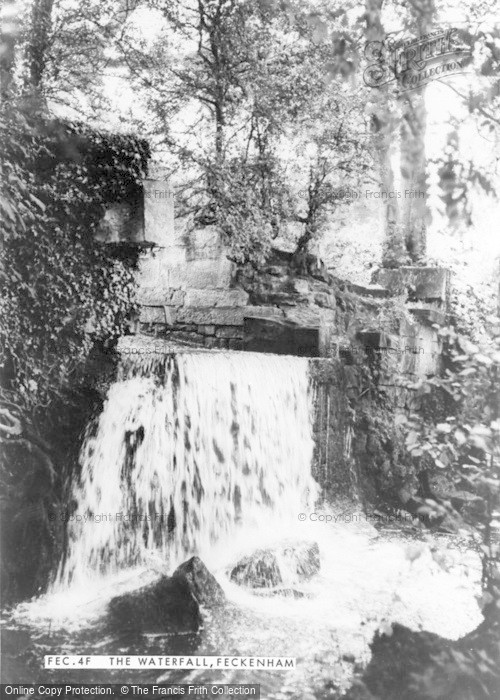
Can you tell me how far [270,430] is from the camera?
455cm

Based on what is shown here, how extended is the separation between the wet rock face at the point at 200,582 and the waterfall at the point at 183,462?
0.48 meters

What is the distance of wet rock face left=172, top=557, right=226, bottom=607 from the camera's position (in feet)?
10.3

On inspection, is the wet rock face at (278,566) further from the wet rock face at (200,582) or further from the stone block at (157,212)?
the stone block at (157,212)

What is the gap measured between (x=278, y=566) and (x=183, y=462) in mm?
979

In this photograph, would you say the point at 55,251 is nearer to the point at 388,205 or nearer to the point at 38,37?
the point at 38,37

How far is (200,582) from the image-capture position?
3.19 metres

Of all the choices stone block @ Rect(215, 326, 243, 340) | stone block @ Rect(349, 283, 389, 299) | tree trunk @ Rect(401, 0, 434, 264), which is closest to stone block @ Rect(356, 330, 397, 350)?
stone block @ Rect(349, 283, 389, 299)

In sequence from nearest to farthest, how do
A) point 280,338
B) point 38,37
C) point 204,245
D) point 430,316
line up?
point 38,37 → point 430,316 → point 280,338 → point 204,245

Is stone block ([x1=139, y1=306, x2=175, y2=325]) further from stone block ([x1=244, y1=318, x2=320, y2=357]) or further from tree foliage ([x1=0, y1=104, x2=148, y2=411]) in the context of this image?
tree foliage ([x1=0, y1=104, x2=148, y2=411])

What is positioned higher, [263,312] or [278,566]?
[263,312]

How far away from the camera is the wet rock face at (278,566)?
11.8 ft

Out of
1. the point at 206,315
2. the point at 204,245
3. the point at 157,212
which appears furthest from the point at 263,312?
the point at 157,212

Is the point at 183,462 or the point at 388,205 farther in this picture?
the point at 388,205

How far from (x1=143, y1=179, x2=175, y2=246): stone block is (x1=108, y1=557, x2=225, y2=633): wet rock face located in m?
2.06
